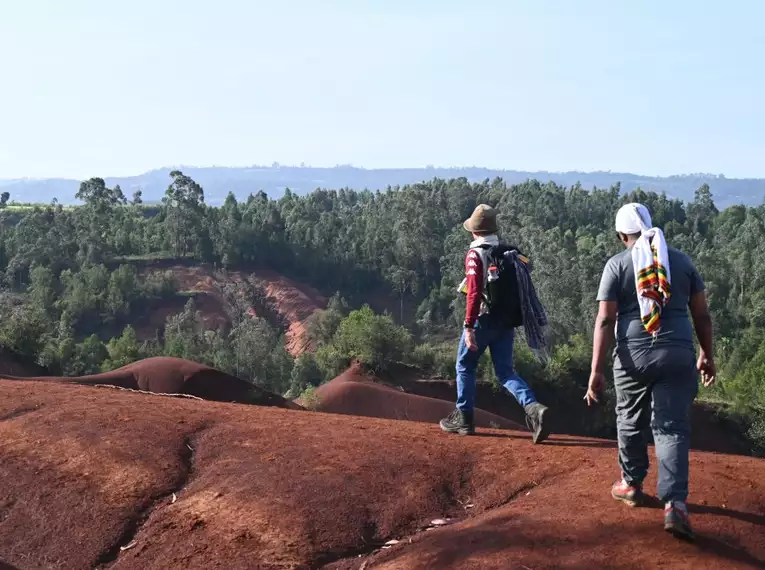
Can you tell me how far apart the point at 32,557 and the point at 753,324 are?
47031 mm

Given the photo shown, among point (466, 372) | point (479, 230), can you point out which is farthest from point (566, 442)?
point (479, 230)

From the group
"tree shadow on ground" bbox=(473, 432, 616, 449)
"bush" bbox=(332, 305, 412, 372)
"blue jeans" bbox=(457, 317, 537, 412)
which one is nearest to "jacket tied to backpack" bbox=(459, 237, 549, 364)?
"blue jeans" bbox=(457, 317, 537, 412)

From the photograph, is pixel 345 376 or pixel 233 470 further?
pixel 345 376

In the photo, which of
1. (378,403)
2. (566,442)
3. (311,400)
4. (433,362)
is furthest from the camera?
(433,362)

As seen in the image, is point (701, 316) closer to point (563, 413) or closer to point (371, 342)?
point (371, 342)

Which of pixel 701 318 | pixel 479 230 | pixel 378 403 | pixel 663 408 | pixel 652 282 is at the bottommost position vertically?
pixel 378 403

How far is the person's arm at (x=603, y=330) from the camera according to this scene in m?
4.88

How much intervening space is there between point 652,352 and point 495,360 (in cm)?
204

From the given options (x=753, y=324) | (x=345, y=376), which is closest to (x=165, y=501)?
(x=345, y=376)

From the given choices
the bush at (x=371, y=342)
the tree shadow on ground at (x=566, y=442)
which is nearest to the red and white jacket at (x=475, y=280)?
the tree shadow on ground at (x=566, y=442)

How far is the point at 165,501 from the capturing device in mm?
5844

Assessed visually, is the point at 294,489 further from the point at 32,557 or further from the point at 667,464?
the point at 667,464

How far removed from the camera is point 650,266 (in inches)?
188

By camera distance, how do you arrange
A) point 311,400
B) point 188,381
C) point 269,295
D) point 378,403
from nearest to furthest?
point 188,381
point 378,403
point 311,400
point 269,295
